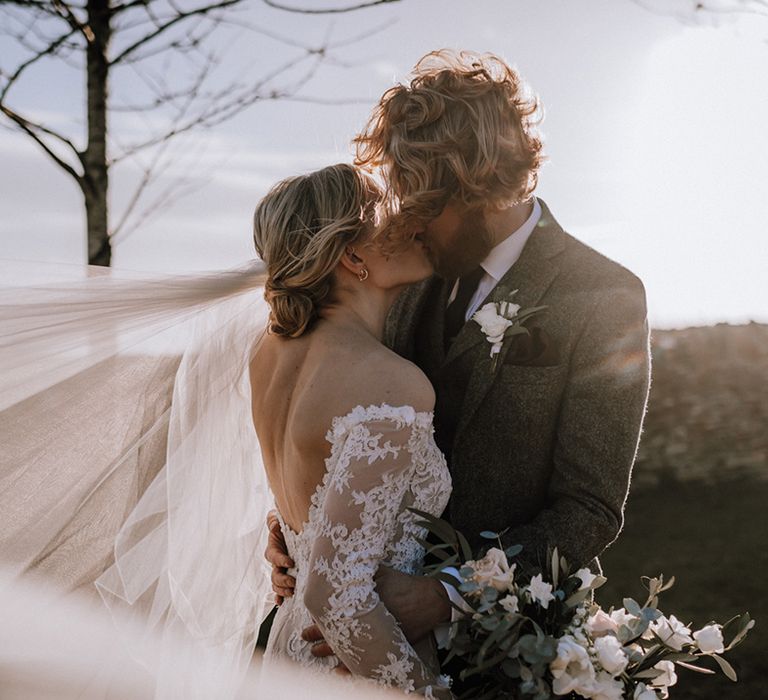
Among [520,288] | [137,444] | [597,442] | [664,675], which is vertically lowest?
[664,675]

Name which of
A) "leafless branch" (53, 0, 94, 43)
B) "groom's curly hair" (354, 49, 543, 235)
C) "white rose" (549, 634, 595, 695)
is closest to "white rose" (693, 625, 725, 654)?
"white rose" (549, 634, 595, 695)

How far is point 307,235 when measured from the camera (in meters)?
2.78

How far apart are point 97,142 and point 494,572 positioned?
2858 mm

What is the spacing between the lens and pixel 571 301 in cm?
317

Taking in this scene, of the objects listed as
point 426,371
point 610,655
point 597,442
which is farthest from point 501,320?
point 610,655

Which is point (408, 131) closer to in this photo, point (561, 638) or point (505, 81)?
point (505, 81)

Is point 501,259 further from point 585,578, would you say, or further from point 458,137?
point 585,578

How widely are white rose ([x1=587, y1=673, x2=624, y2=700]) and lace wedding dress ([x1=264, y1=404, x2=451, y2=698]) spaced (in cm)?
43

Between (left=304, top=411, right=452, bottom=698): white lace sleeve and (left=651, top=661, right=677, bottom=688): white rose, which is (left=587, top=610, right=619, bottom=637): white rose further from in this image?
(left=304, top=411, right=452, bottom=698): white lace sleeve

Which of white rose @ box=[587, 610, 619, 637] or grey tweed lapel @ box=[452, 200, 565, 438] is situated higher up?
grey tweed lapel @ box=[452, 200, 565, 438]

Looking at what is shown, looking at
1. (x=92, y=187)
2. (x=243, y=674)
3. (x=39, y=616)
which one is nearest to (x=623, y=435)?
(x=243, y=674)

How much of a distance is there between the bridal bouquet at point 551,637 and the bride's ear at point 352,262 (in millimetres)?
733

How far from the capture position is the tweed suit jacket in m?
2.99

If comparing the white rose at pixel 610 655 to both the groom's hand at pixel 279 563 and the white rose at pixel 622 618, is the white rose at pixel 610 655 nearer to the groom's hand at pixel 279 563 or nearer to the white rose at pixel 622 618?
the white rose at pixel 622 618
